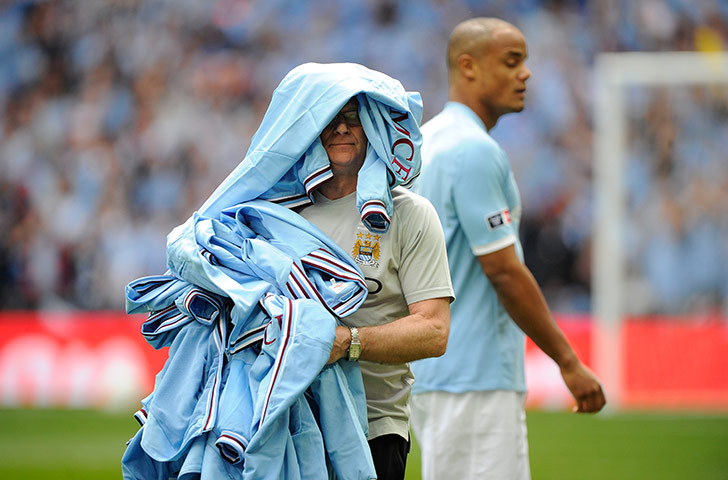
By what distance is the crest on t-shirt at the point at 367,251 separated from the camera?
10.5 ft

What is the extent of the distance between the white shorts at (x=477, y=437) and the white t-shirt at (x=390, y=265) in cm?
93

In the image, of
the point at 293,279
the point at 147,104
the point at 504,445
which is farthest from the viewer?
the point at 147,104

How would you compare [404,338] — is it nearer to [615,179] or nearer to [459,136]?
[459,136]

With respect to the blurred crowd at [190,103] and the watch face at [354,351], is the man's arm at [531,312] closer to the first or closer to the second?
the watch face at [354,351]

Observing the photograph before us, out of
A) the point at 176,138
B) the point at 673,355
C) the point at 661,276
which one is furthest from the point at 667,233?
the point at 176,138

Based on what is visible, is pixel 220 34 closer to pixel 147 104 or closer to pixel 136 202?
pixel 147 104

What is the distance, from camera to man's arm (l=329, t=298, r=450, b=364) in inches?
121

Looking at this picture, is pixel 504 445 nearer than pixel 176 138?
Yes

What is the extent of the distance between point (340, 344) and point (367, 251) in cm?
33

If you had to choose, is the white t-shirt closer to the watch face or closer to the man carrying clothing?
the man carrying clothing

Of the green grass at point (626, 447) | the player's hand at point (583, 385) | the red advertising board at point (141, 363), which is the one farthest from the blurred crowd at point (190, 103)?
the player's hand at point (583, 385)

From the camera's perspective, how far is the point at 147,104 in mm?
16078

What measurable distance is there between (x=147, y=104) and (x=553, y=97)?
5.89 metres

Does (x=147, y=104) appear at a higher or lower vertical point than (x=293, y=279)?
higher
